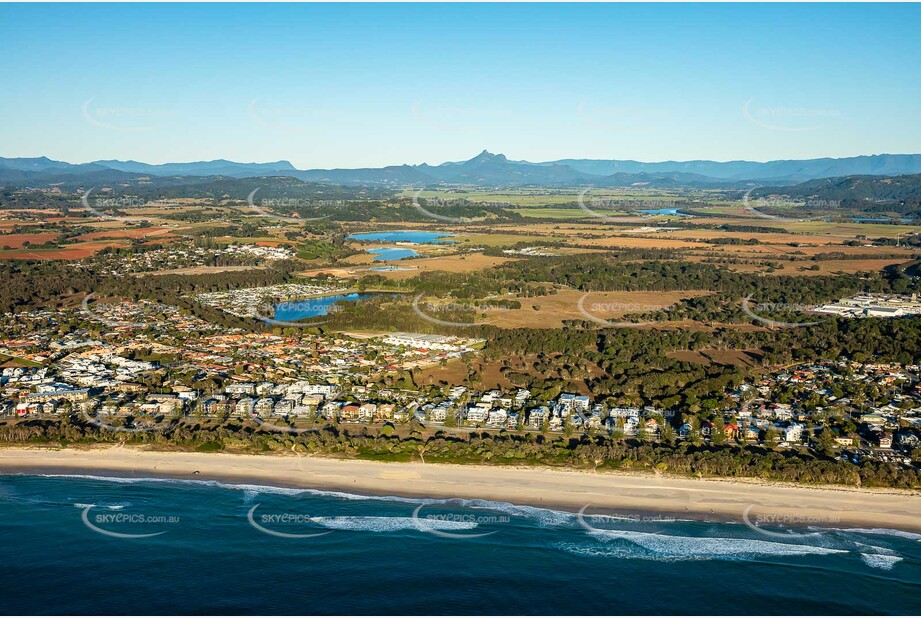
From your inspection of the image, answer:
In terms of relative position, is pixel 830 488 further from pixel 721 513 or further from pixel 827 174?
pixel 827 174

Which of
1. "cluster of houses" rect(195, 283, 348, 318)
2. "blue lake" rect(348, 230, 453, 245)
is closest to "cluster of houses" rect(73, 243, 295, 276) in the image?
"cluster of houses" rect(195, 283, 348, 318)

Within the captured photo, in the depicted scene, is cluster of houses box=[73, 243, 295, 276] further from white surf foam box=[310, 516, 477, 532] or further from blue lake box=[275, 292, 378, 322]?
white surf foam box=[310, 516, 477, 532]

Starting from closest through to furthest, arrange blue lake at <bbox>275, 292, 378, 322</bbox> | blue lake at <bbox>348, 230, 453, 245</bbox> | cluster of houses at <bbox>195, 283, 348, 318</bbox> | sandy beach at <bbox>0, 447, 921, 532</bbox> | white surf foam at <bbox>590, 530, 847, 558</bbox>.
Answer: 1. white surf foam at <bbox>590, 530, 847, 558</bbox>
2. sandy beach at <bbox>0, 447, 921, 532</bbox>
3. blue lake at <bbox>275, 292, 378, 322</bbox>
4. cluster of houses at <bbox>195, 283, 348, 318</bbox>
5. blue lake at <bbox>348, 230, 453, 245</bbox>

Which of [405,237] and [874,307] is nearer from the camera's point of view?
[874,307]

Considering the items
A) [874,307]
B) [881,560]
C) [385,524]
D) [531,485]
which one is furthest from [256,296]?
[881,560]

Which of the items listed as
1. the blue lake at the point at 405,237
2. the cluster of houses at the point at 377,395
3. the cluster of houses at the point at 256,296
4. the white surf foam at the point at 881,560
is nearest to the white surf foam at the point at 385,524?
A: the cluster of houses at the point at 377,395

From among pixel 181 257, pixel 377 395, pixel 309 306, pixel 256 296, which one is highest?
pixel 181 257

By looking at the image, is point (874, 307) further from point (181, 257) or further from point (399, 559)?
point (181, 257)
